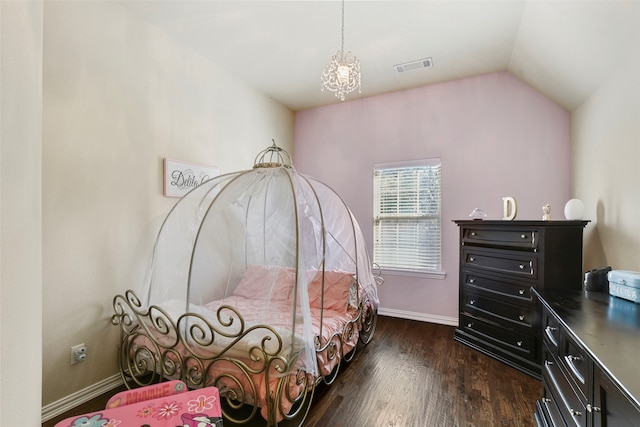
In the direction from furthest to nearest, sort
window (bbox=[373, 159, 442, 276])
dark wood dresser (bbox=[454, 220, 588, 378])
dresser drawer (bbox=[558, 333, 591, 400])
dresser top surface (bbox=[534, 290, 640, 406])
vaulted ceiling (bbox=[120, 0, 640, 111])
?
window (bbox=[373, 159, 442, 276]), dark wood dresser (bbox=[454, 220, 588, 378]), vaulted ceiling (bbox=[120, 0, 640, 111]), dresser drawer (bbox=[558, 333, 591, 400]), dresser top surface (bbox=[534, 290, 640, 406])

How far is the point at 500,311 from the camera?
2.73m

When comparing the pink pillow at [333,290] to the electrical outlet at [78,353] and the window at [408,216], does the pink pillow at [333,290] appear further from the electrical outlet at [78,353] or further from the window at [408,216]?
the electrical outlet at [78,353]

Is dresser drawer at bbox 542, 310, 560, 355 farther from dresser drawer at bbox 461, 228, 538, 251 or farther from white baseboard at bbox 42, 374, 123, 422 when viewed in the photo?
white baseboard at bbox 42, 374, 123, 422

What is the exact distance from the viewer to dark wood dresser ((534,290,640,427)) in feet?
2.97

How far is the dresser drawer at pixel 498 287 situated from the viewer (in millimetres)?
2559

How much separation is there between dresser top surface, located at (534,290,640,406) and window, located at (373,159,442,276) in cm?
191

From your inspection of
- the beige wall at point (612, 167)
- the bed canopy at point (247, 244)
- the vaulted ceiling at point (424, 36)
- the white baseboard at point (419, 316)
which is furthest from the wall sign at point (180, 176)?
the beige wall at point (612, 167)

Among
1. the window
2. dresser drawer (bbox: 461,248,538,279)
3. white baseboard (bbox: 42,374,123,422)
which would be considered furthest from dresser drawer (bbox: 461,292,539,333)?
white baseboard (bbox: 42,374,123,422)

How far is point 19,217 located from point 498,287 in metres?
3.22

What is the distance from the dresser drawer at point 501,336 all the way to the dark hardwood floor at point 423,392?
0.16m

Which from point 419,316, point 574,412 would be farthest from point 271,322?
point 419,316

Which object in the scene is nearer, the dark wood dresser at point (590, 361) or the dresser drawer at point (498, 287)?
the dark wood dresser at point (590, 361)

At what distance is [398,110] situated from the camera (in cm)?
392

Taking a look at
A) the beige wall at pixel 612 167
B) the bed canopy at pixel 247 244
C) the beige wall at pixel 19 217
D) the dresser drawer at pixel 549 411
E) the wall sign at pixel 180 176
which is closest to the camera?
the beige wall at pixel 19 217
